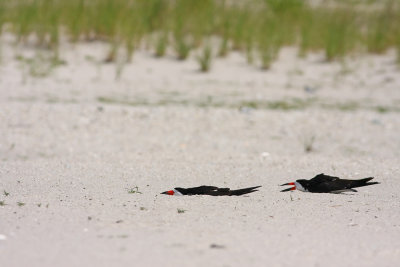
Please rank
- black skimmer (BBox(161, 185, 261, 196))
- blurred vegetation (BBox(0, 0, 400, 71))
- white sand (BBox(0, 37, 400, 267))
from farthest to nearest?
blurred vegetation (BBox(0, 0, 400, 71)) < black skimmer (BBox(161, 185, 261, 196)) < white sand (BBox(0, 37, 400, 267))

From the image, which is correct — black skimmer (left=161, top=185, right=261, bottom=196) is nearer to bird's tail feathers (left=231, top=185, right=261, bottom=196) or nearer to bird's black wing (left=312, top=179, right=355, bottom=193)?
bird's tail feathers (left=231, top=185, right=261, bottom=196)

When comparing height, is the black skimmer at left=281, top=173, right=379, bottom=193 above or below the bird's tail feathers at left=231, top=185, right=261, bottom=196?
above

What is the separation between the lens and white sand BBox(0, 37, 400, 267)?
3.32m

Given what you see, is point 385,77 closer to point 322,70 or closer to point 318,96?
point 322,70

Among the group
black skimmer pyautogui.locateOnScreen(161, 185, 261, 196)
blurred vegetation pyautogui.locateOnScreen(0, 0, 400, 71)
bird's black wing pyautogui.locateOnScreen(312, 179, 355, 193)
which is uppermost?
blurred vegetation pyautogui.locateOnScreen(0, 0, 400, 71)

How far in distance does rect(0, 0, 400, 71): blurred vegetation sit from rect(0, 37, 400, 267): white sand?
342mm

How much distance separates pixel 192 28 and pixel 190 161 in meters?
6.17

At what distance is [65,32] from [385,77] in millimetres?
4881

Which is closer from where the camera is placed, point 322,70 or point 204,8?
Answer: point 322,70

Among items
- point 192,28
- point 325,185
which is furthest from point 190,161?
point 192,28

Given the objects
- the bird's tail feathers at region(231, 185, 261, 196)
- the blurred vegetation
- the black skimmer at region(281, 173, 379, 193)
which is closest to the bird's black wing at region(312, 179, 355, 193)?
the black skimmer at region(281, 173, 379, 193)

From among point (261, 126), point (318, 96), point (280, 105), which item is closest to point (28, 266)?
point (261, 126)

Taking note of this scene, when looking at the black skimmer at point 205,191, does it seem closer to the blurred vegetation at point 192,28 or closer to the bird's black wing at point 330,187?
the bird's black wing at point 330,187

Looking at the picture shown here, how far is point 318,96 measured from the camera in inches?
359
